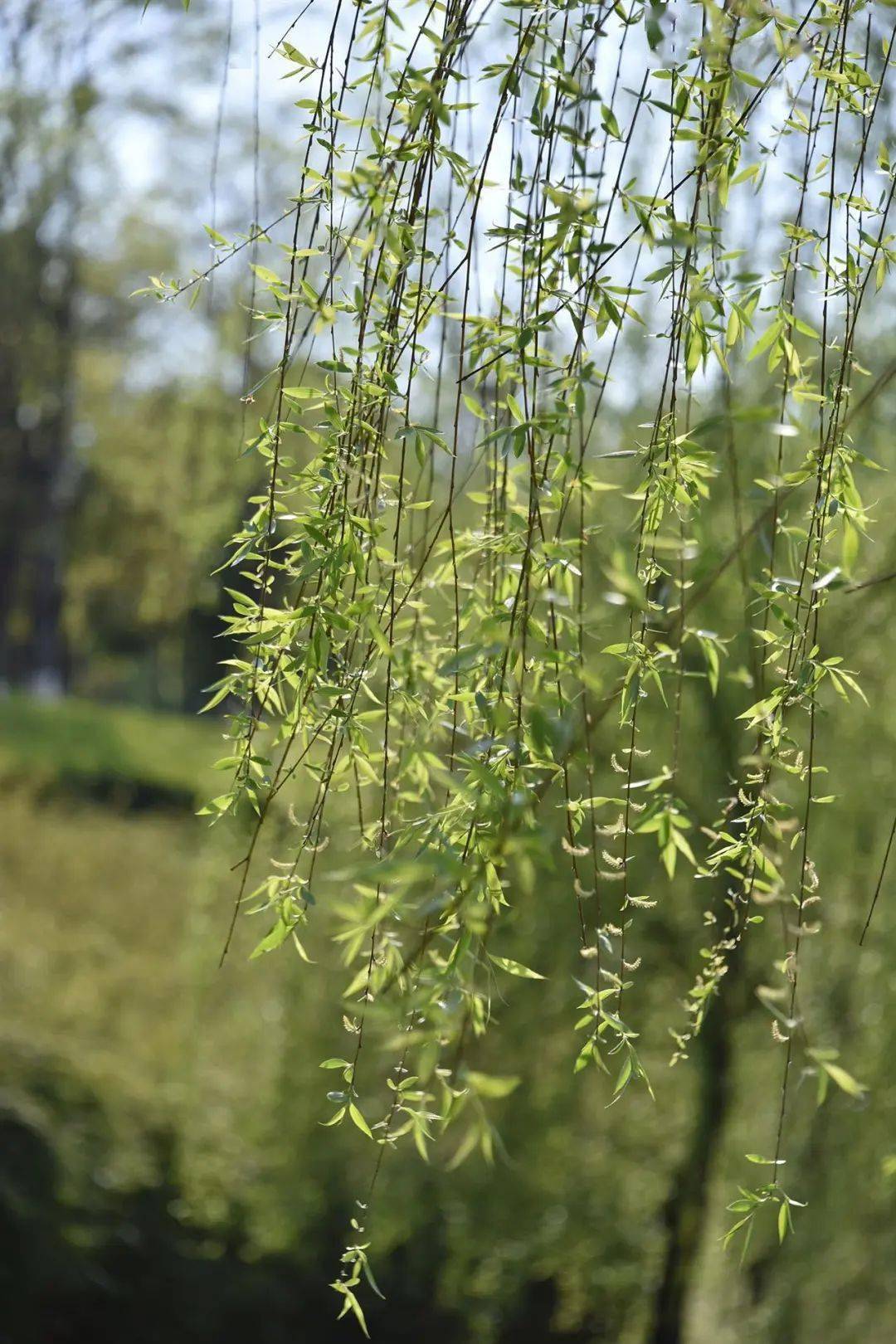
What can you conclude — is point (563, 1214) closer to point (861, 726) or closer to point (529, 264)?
point (861, 726)

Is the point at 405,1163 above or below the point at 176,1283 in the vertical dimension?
above

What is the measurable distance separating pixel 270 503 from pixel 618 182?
0.41m

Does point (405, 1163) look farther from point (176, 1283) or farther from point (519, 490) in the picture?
point (519, 490)

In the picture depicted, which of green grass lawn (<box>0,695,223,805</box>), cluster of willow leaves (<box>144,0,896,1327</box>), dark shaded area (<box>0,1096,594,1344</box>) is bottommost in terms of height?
dark shaded area (<box>0,1096,594,1344</box>)

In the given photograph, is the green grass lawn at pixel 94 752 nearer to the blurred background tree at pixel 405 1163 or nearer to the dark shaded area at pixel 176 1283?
the blurred background tree at pixel 405 1163

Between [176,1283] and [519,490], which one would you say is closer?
[519,490]

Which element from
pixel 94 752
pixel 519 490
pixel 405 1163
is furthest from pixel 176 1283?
pixel 94 752

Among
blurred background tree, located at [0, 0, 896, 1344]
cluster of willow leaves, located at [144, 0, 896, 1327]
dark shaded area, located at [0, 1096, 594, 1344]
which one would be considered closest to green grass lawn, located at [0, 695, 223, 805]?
blurred background tree, located at [0, 0, 896, 1344]

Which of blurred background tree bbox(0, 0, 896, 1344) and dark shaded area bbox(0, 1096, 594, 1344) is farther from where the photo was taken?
dark shaded area bbox(0, 1096, 594, 1344)

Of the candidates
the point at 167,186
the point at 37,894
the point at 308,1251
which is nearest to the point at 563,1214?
the point at 308,1251

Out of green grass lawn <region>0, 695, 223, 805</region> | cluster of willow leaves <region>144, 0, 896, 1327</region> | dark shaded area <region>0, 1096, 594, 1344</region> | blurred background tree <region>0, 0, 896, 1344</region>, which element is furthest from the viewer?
green grass lawn <region>0, 695, 223, 805</region>

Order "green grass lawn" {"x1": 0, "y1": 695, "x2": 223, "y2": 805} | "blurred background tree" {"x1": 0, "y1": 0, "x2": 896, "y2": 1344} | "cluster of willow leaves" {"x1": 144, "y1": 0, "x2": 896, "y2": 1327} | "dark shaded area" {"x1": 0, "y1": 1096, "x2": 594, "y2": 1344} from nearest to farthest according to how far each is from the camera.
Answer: "cluster of willow leaves" {"x1": 144, "y1": 0, "x2": 896, "y2": 1327} → "blurred background tree" {"x1": 0, "y1": 0, "x2": 896, "y2": 1344} → "dark shaded area" {"x1": 0, "y1": 1096, "x2": 594, "y2": 1344} → "green grass lawn" {"x1": 0, "y1": 695, "x2": 223, "y2": 805}

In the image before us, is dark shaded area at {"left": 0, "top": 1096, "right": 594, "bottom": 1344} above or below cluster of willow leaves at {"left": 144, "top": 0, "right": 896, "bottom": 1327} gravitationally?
below

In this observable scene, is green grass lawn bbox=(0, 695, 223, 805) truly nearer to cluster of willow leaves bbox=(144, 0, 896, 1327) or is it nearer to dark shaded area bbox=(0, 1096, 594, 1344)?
dark shaded area bbox=(0, 1096, 594, 1344)
